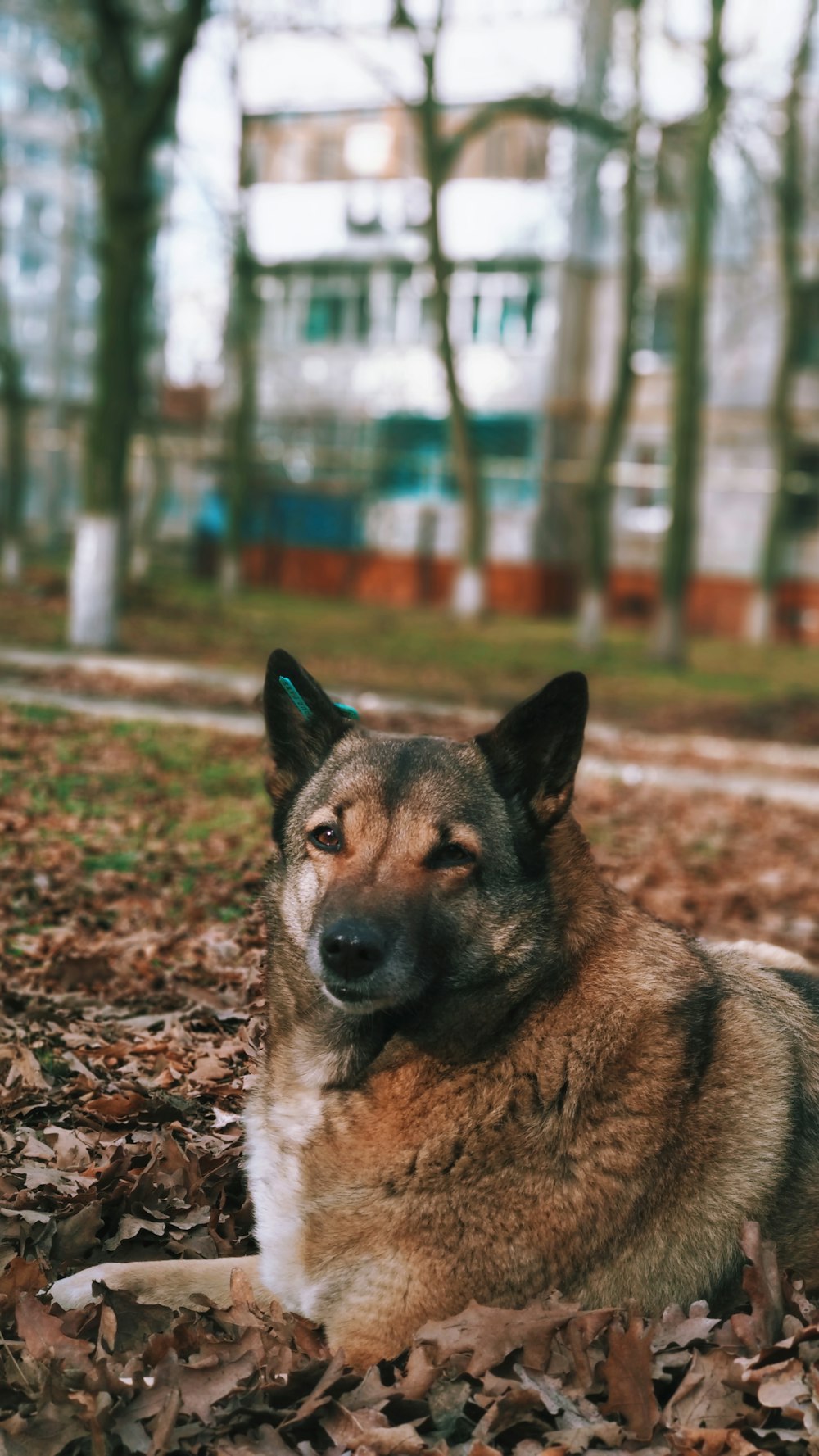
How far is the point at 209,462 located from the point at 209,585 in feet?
27.6

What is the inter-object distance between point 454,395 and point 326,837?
24.7 m

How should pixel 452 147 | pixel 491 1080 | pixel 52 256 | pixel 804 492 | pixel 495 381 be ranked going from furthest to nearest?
pixel 52 256, pixel 495 381, pixel 804 492, pixel 452 147, pixel 491 1080

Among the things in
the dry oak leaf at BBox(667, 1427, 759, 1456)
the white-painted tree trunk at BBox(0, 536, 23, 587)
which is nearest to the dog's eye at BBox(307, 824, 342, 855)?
the dry oak leaf at BBox(667, 1427, 759, 1456)

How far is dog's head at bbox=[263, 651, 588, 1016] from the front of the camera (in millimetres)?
3508

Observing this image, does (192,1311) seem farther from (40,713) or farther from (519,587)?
(519,587)

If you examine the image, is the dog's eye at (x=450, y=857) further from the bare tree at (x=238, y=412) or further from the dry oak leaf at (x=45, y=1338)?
the bare tree at (x=238, y=412)

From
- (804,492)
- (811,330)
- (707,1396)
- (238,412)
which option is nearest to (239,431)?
(238,412)

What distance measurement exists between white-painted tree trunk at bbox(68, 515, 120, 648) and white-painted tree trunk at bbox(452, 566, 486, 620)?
48.5ft

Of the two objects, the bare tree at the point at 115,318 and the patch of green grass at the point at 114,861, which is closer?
the patch of green grass at the point at 114,861

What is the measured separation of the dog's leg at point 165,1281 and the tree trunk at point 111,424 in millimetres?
13263

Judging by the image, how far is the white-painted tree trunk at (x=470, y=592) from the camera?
30734mm

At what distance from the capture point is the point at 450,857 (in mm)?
3660

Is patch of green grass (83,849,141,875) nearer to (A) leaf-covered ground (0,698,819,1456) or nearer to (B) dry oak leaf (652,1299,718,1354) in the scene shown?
→ (A) leaf-covered ground (0,698,819,1456)

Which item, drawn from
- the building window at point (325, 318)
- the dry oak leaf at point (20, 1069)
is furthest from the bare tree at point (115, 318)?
the building window at point (325, 318)
